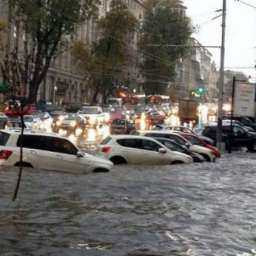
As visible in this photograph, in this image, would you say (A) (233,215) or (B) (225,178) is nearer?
(A) (233,215)

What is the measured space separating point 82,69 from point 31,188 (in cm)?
6891

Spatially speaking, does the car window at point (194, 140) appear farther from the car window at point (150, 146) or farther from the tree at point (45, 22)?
the tree at point (45, 22)

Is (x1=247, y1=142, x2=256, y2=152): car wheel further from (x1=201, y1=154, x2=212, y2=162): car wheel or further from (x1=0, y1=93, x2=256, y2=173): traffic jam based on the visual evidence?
(x1=201, y1=154, x2=212, y2=162): car wheel

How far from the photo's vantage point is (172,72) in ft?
349

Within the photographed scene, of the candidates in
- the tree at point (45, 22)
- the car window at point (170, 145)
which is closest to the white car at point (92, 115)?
the tree at point (45, 22)

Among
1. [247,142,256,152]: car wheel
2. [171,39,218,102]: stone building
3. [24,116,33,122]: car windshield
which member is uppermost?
[171,39,218,102]: stone building

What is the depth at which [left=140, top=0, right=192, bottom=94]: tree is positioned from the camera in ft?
329

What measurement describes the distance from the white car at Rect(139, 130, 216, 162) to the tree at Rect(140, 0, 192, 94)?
213ft

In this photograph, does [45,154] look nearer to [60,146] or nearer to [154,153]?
[60,146]

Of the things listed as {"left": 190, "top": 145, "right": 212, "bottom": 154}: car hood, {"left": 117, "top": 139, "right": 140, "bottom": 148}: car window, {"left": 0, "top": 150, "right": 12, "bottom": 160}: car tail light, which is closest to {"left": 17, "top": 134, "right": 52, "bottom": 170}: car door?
{"left": 0, "top": 150, "right": 12, "bottom": 160}: car tail light

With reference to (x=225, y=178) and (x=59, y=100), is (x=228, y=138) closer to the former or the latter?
(x=225, y=178)

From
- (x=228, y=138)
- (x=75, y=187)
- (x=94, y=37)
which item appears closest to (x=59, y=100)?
(x=94, y=37)

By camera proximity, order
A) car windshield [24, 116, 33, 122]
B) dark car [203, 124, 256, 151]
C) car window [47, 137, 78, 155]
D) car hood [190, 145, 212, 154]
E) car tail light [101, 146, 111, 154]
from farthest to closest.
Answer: car windshield [24, 116, 33, 122], dark car [203, 124, 256, 151], car hood [190, 145, 212, 154], car tail light [101, 146, 111, 154], car window [47, 137, 78, 155]

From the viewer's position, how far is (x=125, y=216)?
13.4 metres
